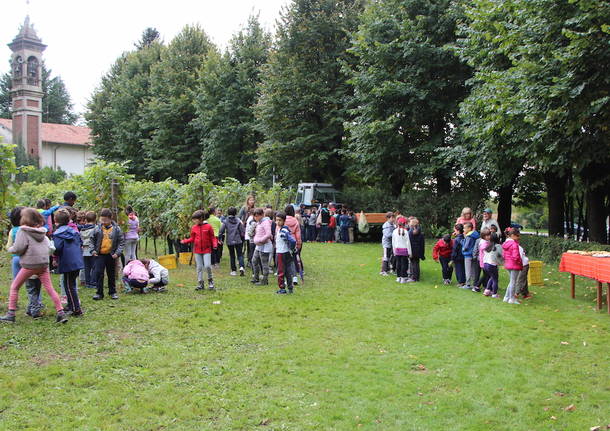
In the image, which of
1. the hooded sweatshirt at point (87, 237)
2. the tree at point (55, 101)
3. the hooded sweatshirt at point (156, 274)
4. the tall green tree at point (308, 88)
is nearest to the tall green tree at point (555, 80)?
the hooded sweatshirt at point (156, 274)

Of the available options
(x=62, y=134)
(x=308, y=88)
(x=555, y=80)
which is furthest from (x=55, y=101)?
(x=555, y=80)

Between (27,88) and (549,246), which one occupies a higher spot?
(27,88)

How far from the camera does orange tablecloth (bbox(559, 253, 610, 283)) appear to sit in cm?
1006

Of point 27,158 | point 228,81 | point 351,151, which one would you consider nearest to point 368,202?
point 351,151

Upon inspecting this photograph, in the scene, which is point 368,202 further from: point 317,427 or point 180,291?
→ point 317,427

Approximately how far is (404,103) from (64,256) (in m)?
18.0

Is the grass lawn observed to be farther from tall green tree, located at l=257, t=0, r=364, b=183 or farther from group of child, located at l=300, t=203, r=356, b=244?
tall green tree, located at l=257, t=0, r=364, b=183

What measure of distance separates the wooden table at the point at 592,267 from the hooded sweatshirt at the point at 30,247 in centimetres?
973

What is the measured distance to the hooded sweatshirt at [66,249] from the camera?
846cm

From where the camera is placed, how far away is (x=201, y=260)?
37.6ft

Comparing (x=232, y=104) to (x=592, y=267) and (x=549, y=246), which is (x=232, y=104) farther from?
(x=592, y=267)

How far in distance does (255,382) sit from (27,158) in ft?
189

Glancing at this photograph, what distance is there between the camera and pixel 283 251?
11.3m

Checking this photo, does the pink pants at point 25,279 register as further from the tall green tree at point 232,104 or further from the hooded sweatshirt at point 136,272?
the tall green tree at point 232,104
